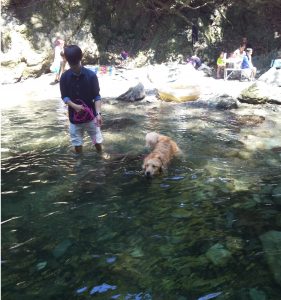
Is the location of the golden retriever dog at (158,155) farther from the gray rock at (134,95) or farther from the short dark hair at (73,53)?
the gray rock at (134,95)

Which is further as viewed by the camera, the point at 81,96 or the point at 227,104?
the point at 227,104

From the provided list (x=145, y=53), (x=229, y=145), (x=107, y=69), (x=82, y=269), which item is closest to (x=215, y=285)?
(x=82, y=269)

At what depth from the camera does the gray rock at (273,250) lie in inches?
138

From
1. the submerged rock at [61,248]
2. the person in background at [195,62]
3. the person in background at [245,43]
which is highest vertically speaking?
the person in background at [245,43]

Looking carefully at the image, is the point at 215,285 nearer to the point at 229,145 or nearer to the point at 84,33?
the point at 229,145

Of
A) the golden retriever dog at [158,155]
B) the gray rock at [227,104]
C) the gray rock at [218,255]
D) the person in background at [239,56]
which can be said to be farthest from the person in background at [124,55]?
the gray rock at [218,255]

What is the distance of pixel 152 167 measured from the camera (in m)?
5.98

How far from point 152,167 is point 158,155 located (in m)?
0.35

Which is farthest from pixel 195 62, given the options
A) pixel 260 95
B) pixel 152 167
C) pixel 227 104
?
pixel 152 167

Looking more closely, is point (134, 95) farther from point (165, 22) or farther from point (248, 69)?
point (165, 22)

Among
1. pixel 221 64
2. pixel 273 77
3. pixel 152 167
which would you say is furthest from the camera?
pixel 221 64

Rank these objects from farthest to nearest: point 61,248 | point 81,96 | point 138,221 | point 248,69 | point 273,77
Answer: point 248,69
point 273,77
point 81,96
point 138,221
point 61,248

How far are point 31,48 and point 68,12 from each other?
2.78 meters

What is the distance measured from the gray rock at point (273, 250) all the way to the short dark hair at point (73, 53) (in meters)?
3.53
